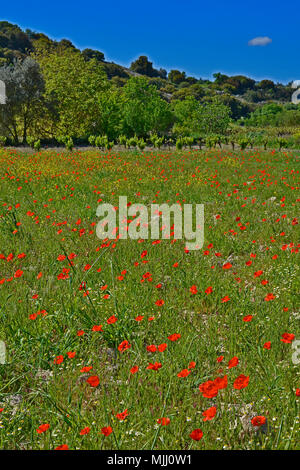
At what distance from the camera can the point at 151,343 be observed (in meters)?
3.11

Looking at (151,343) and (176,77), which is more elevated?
(176,77)

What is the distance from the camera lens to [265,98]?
609ft

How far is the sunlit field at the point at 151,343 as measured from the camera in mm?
2143

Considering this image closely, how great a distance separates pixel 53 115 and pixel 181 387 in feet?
138

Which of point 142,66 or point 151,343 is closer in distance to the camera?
point 151,343

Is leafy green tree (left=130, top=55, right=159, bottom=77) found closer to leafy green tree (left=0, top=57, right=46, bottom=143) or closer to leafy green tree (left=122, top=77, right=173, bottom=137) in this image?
leafy green tree (left=122, top=77, right=173, bottom=137)

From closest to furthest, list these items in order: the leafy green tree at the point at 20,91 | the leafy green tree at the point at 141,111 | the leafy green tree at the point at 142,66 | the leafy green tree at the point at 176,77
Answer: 1. the leafy green tree at the point at 20,91
2. the leafy green tree at the point at 141,111
3. the leafy green tree at the point at 142,66
4. the leafy green tree at the point at 176,77

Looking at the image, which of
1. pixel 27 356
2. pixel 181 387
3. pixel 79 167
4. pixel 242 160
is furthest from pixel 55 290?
pixel 242 160

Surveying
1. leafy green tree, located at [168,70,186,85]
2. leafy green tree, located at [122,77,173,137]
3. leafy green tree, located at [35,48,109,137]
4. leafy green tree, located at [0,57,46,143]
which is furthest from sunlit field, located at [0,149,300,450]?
leafy green tree, located at [168,70,186,85]

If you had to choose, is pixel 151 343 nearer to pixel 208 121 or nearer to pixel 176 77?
pixel 208 121

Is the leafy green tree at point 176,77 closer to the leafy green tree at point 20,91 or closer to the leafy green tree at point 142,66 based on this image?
the leafy green tree at point 142,66

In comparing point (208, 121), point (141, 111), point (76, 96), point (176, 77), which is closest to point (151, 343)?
point (76, 96)

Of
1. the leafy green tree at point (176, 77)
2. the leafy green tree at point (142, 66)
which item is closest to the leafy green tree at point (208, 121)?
the leafy green tree at point (142, 66)
